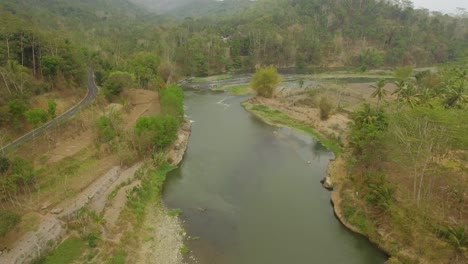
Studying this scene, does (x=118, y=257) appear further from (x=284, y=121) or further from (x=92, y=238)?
(x=284, y=121)

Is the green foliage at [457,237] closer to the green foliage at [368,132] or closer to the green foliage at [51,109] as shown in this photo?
the green foliage at [368,132]

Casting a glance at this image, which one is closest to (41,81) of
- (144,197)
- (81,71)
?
(81,71)

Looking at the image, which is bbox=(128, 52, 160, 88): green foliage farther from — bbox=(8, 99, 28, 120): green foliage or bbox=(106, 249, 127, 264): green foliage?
bbox=(106, 249, 127, 264): green foliage

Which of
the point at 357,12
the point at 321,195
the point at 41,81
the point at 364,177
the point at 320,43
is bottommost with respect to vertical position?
the point at 321,195

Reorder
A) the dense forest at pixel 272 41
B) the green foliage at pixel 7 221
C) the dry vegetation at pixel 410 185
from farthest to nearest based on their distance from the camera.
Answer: the dense forest at pixel 272 41, the dry vegetation at pixel 410 185, the green foliage at pixel 7 221

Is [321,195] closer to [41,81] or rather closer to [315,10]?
[41,81]

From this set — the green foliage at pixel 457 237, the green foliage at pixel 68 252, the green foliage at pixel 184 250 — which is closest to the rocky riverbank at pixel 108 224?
the green foliage at pixel 184 250

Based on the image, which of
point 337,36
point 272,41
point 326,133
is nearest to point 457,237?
point 326,133
